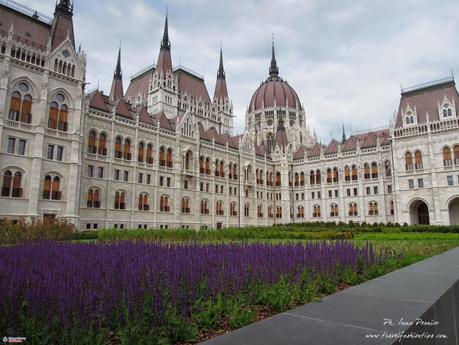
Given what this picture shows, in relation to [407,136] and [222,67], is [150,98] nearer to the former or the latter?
[222,67]

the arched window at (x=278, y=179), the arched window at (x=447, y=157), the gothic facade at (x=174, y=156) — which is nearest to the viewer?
the gothic facade at (x=174, y=156)

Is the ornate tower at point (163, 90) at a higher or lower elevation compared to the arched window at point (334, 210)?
higher

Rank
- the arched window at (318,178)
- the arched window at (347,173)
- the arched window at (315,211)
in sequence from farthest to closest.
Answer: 1. the arched window at (318,178)
2. the arched window at (315,211)
3. the arched window at (347,173)

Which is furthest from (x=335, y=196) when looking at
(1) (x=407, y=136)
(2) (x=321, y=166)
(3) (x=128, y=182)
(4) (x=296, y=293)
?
(4) (x=296, y=293)

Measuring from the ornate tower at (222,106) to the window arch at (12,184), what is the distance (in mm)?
53443

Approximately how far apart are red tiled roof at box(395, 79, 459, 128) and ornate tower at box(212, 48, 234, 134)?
39113 millimetres

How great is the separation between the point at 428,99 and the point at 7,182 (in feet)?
196

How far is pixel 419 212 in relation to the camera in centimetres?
5500

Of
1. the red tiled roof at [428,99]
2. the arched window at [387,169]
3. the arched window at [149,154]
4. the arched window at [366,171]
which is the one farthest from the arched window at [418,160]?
the arched window at [149,154]

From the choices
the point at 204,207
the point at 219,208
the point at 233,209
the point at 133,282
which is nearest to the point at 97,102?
the point at 204,207

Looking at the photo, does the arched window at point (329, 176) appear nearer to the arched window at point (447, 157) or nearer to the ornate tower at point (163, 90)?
the arched window at point (447, 157)

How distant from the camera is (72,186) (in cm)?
3434

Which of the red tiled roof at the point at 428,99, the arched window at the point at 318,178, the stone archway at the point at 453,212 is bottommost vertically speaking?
the stone archway at the point at 453,212

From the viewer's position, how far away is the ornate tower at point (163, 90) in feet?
218
